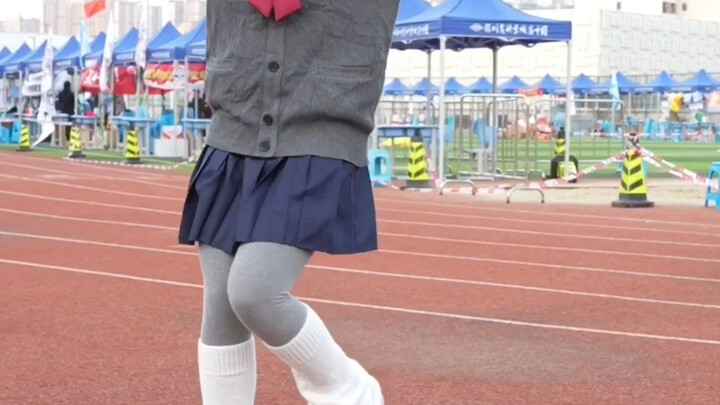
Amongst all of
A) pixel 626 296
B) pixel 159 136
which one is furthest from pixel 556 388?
pixel 159 136

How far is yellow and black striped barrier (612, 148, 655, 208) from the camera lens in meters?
19.0

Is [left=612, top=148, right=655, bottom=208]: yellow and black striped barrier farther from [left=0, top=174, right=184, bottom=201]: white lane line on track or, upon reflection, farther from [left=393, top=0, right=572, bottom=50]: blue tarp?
[left=0, top=174, right=184, bottom=201]: white lane line on track

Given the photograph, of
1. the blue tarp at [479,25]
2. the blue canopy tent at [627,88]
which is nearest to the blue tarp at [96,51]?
the blue tarp at [479,25]

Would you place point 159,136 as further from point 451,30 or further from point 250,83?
point 250,83

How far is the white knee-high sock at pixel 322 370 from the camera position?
3832mm

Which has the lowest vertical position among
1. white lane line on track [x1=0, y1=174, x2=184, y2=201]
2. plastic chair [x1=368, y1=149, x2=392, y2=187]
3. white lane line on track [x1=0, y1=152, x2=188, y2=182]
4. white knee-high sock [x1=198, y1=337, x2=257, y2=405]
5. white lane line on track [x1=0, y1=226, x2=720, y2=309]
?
white lane line on track [x1=0, y1=152, x2=188, y2=182]

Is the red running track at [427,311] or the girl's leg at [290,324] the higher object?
the girl's leg at [290,324]

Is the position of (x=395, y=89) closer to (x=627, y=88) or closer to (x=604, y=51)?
(x=627, y=88)

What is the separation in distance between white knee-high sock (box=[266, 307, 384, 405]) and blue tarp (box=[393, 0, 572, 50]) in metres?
19.7

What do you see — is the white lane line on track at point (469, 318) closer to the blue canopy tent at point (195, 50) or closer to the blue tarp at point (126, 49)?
the blue canopy tent at point (195, 50)

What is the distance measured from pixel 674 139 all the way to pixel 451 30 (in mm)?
45952

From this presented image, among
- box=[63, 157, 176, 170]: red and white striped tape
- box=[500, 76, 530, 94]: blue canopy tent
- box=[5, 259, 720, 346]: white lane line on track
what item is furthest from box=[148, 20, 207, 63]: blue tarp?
box=[500, 76, 530, 94]: blue canopy tent

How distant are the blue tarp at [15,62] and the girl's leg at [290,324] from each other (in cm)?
4234

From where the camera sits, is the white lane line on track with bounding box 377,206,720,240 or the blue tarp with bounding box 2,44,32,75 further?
the blue tarp with bounding box 2,44,32,75
